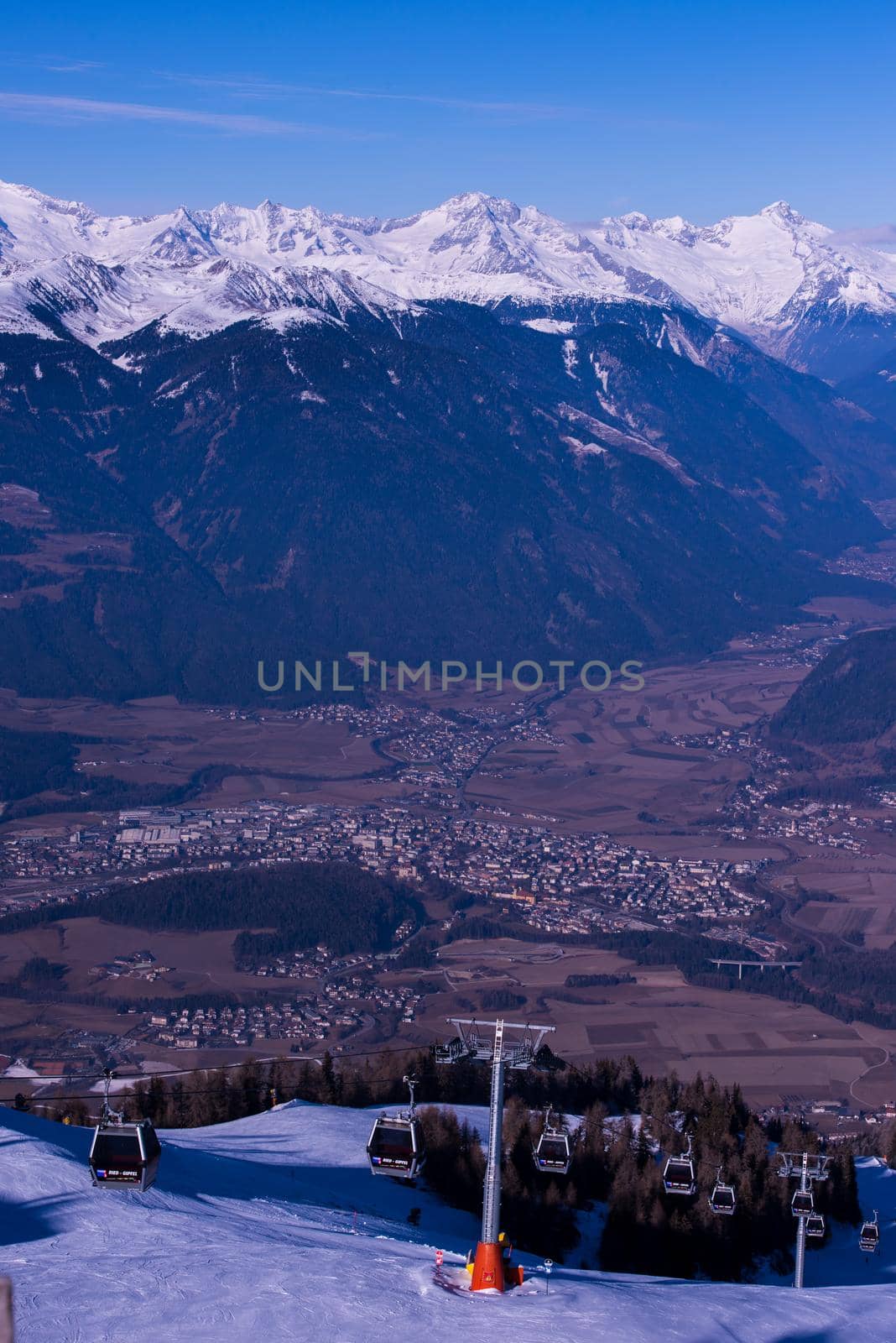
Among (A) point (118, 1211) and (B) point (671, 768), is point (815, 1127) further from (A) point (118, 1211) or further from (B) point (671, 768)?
(B) point (671, 768)

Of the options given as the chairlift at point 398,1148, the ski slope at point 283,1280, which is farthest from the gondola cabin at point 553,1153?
the chairlift at point 398,1148

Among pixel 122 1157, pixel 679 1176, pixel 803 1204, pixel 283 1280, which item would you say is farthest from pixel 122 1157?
pixel 803 1204

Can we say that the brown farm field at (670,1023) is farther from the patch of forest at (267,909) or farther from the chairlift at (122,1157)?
the chairlift at (122,1157)

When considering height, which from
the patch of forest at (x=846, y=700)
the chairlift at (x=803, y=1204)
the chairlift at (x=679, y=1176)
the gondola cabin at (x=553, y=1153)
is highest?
the patch of forest at (x=846, y=700)

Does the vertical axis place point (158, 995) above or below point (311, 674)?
below

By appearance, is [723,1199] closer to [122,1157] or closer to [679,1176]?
[679,1176]

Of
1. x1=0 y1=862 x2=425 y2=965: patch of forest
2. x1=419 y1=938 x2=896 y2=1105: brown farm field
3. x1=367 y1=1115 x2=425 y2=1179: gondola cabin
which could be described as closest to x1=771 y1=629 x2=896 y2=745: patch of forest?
x1=0 y1=862 x2=425 y2=965: patch of forest

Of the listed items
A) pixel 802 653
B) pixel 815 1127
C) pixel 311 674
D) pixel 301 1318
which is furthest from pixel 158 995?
pixel 802 653
